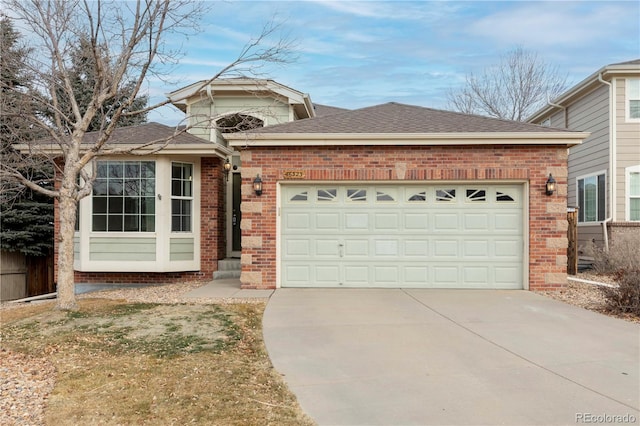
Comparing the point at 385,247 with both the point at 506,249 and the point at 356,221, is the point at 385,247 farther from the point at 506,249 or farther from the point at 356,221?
the point at 506,249

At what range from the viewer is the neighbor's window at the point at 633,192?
45.5 feet

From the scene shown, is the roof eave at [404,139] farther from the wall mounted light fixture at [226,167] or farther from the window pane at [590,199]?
the window pane at [590,199]

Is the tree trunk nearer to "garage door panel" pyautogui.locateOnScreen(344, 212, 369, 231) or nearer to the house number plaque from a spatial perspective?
the house number plaque

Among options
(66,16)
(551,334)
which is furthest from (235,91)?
(551,334)

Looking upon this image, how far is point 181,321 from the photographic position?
7.22 metres

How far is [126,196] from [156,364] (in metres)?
7.30

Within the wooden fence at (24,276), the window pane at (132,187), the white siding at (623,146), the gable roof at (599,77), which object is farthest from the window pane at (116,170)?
the white siding at (623,146)

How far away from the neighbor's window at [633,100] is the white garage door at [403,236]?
6.41 meters

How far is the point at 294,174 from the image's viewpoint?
33.8 ft

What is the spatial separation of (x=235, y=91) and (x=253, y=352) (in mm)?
9209

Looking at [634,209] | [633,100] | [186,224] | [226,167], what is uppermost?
[633,100]

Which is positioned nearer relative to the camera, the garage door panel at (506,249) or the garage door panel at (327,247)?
the garage door panel at (506,249)

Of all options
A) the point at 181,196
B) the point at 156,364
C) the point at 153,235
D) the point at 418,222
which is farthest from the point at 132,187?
the point at 156,364

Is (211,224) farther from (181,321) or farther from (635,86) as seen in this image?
(635,86)
